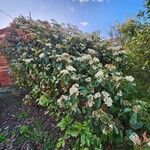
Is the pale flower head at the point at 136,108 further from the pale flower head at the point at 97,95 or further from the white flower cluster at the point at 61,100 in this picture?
the white flower cluster at the point at 61,100

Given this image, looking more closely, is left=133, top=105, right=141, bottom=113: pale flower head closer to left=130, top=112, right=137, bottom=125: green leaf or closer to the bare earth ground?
left=130, top=112, right=137, bottom=125: green leaf

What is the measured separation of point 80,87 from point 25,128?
1158 millimetres

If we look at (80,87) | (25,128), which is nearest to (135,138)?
(80,87)

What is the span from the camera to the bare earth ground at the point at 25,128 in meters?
5.28

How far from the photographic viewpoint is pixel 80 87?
5090mm

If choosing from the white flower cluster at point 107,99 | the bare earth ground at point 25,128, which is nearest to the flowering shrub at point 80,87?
the white flower cluster at point 107,99

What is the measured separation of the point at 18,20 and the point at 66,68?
3.38 metres

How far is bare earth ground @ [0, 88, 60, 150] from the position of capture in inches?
208

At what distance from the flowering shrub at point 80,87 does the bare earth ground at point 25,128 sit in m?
0.18

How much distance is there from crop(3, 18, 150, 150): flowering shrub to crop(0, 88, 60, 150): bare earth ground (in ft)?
0.58

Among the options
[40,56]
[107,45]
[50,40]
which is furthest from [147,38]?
[40,56]

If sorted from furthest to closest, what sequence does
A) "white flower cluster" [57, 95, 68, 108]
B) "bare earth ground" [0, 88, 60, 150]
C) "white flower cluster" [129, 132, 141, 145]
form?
"bare earth ground" [0, 88, 60, 150]
"white flower cluster" [57, 95, 68, 108]
"white flower cluster" [129, 132, 141, 145]

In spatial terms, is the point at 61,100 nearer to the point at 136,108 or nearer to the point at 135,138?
the point at 136,108

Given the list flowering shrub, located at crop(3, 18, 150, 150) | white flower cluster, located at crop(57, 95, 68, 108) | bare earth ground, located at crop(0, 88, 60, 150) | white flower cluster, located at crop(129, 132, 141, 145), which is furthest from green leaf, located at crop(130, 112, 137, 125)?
bare earth ground, located at crop(0, 88, 60, 150)
